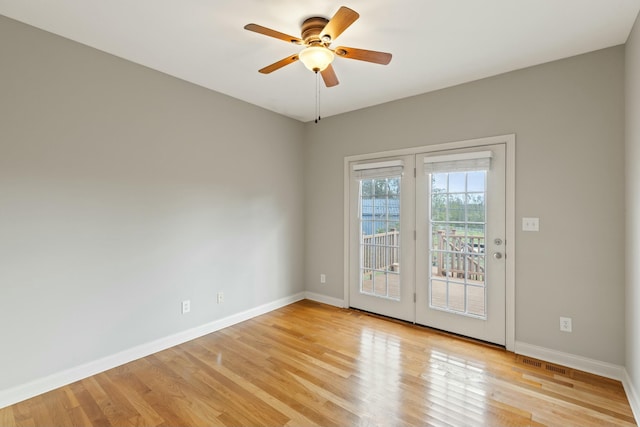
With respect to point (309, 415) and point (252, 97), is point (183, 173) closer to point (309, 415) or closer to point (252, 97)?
point (252, 97)

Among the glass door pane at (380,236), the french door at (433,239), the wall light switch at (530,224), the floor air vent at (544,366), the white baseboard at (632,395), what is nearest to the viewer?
the white baseboard at (632,395)

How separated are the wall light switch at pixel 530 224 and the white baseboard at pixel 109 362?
123 inches

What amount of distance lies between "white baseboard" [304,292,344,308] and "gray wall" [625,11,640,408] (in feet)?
9.21

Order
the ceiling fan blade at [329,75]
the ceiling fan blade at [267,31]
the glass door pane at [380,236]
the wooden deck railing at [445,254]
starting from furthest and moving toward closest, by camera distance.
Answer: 1. the glass door pane at [380,236]
2. the wooden deck railing at [445,254]
3. the ceiling fan blade at [329,75]
4. the ceiling fan blade at [267,31]

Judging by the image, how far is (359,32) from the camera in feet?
7.62

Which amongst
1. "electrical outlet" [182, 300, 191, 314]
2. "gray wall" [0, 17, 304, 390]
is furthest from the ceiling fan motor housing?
"electrical outlet" [182, 300, 191, 314]

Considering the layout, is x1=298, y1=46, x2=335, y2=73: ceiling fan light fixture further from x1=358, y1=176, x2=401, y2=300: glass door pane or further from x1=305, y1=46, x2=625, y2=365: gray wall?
x1=358, y1=176, x2=401, y2=300: glass door pane

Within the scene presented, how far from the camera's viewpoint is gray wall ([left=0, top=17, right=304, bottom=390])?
2213 mm

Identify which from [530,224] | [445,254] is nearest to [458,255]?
[445,254]

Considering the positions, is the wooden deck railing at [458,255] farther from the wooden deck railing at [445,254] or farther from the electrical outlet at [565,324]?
the electrical outlet at [565,324]

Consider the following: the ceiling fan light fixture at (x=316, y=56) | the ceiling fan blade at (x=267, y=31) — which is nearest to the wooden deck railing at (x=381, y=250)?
the ceiling fan light fixture at (x=316, y=56)

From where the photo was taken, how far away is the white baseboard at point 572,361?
2.47 meters

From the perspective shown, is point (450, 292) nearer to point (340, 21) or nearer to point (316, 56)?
point (316, 56)

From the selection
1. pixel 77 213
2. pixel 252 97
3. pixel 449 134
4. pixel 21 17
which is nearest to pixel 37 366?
pixel 77 213
